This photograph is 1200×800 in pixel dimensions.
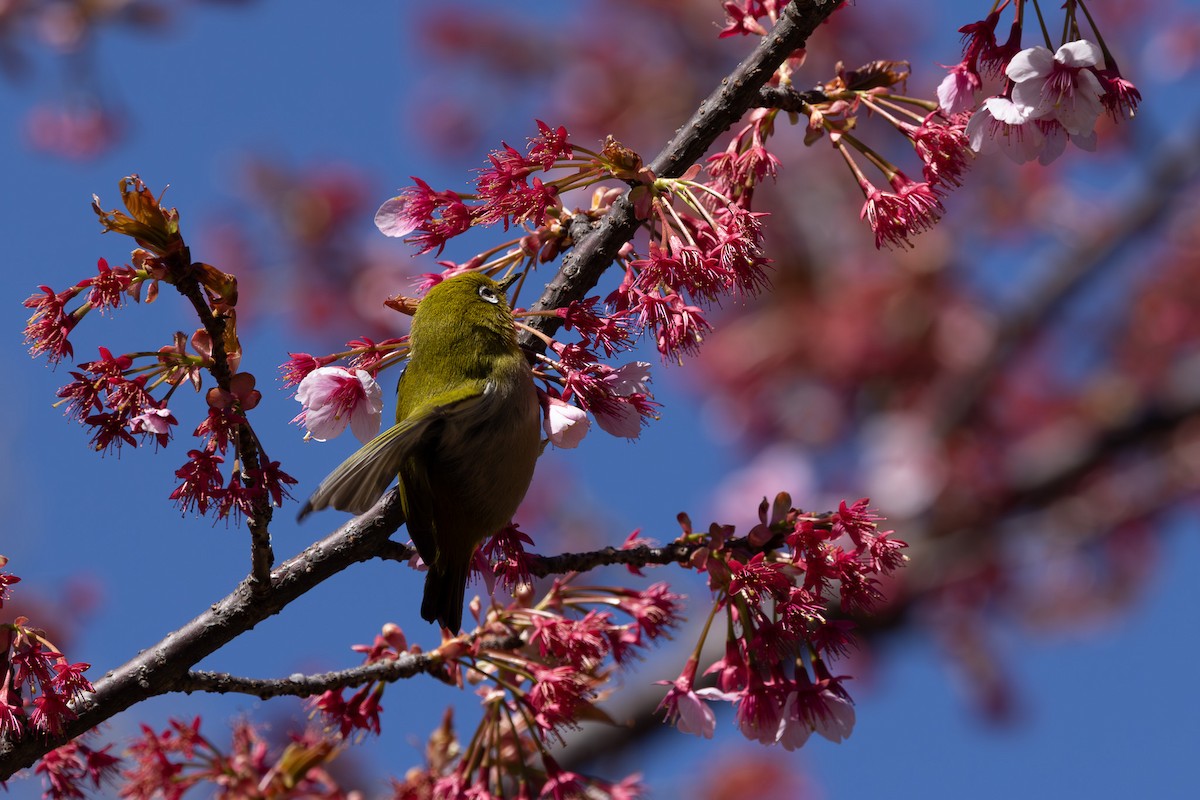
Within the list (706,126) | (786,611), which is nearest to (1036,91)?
(706,126)

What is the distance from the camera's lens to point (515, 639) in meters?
2.57

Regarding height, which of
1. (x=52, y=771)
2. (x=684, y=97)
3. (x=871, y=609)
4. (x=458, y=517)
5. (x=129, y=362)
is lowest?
(x=871, y=609)

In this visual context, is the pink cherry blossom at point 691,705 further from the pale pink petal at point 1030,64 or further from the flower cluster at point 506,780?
the pale pink petal at point 1030,64

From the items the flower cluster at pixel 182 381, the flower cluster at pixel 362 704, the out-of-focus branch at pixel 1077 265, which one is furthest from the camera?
the out-of-focus branch at pixel 1077 265

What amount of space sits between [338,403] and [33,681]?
0.69 metres

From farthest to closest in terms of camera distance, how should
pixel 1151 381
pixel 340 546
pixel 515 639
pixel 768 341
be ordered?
pixel 768 341 < pixel 1151 381 < pixel 515 639 < pixel 340 546

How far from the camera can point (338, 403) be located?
7.48 ft

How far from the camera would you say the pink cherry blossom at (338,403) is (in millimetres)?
2238

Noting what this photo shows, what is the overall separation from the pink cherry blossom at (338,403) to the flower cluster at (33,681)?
21.8 inches

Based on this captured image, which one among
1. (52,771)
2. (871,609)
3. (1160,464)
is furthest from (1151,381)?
(52,771)

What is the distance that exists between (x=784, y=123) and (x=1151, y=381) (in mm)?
4024

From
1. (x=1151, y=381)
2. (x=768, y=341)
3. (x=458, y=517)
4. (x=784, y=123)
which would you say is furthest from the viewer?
(x=768, y=341)

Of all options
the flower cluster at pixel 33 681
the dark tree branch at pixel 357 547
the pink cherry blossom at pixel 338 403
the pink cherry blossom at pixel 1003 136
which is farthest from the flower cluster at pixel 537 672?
the pink cherry blossom at pixel 1003 136

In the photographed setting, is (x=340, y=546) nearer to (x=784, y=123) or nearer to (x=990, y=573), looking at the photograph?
(x=784, y=123)
